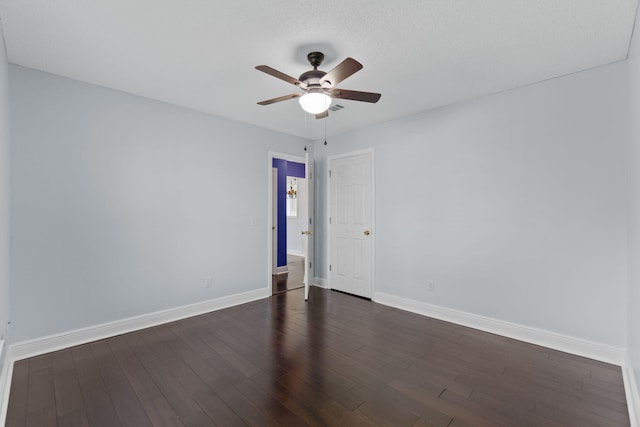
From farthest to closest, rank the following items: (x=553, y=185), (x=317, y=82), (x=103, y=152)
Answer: (x=103, y=152), (x=553, y=185), (x=317, y=82)

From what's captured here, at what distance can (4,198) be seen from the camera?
228 cm

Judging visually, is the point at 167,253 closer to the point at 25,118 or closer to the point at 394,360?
the point at 25,118

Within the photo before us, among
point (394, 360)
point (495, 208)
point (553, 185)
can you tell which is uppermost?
point (553, 185)

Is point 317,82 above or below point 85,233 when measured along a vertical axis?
above

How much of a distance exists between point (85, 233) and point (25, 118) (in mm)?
1164

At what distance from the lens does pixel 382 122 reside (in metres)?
4.29

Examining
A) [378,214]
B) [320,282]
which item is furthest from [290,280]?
[378,214]

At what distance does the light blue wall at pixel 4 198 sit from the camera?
7.02ft

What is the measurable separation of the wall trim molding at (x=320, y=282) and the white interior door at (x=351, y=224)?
0.12 m

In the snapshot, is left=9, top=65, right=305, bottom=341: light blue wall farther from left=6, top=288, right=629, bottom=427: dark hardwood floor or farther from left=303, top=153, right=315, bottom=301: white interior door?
Result: left=303, top=153, right=315, bottom=301: white interior door

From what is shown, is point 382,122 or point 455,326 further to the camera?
point 382,122

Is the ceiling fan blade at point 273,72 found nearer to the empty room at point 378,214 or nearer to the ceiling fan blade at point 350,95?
the empty room at point 378,214

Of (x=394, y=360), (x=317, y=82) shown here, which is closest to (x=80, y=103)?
(x=317, y=82)

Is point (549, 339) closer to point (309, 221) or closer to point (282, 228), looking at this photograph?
point (309, 221)
